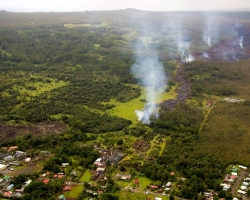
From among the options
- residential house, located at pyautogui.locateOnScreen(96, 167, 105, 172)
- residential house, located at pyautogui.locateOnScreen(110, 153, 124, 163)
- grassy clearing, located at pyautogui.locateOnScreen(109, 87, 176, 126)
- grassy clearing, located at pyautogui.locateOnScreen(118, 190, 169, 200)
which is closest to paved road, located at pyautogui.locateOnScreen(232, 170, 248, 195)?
grassy clearing, located at pyautogui.locateOnScreen(118, 190, 169, 200)

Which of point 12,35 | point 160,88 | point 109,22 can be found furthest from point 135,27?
point 160,88

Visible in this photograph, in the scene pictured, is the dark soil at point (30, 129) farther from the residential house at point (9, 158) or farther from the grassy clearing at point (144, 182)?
the grassy clearing at point (144, 182)

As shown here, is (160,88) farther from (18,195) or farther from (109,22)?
(109,22)

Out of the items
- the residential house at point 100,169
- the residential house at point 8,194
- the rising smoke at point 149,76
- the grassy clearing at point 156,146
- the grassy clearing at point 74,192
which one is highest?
the rising smoke at point 149,76

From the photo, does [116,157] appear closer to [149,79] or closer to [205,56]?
[149,79]

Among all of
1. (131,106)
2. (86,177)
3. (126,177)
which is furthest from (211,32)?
(86,177)

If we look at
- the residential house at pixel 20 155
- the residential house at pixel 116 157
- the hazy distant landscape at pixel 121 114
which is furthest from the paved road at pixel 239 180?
the residential house at pixel 20 155
